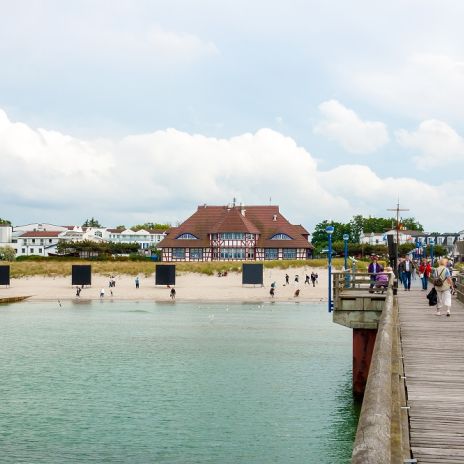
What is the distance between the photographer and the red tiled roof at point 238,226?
401ft

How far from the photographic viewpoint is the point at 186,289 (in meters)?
86.4

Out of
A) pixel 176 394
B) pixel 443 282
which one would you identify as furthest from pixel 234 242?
pixel 443 282

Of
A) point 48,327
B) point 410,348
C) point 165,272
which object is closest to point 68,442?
point 410,348

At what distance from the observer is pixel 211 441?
844 inches

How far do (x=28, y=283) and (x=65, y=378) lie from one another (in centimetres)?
6614

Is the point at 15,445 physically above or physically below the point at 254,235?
below

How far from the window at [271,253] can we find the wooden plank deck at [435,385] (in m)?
103

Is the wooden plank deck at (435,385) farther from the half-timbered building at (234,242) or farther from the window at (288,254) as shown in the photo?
the window at (288,254)

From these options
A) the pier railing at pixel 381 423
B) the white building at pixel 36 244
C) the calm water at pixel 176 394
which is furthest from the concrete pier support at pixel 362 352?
the white building at pixel 36 244

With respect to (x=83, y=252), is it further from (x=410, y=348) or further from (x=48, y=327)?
(x=410, y=348)

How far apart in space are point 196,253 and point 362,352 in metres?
101

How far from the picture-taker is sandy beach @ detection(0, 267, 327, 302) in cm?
7894

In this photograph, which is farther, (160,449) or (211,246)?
(211,246)

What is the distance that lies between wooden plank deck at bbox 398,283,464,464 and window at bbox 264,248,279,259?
10263cm
